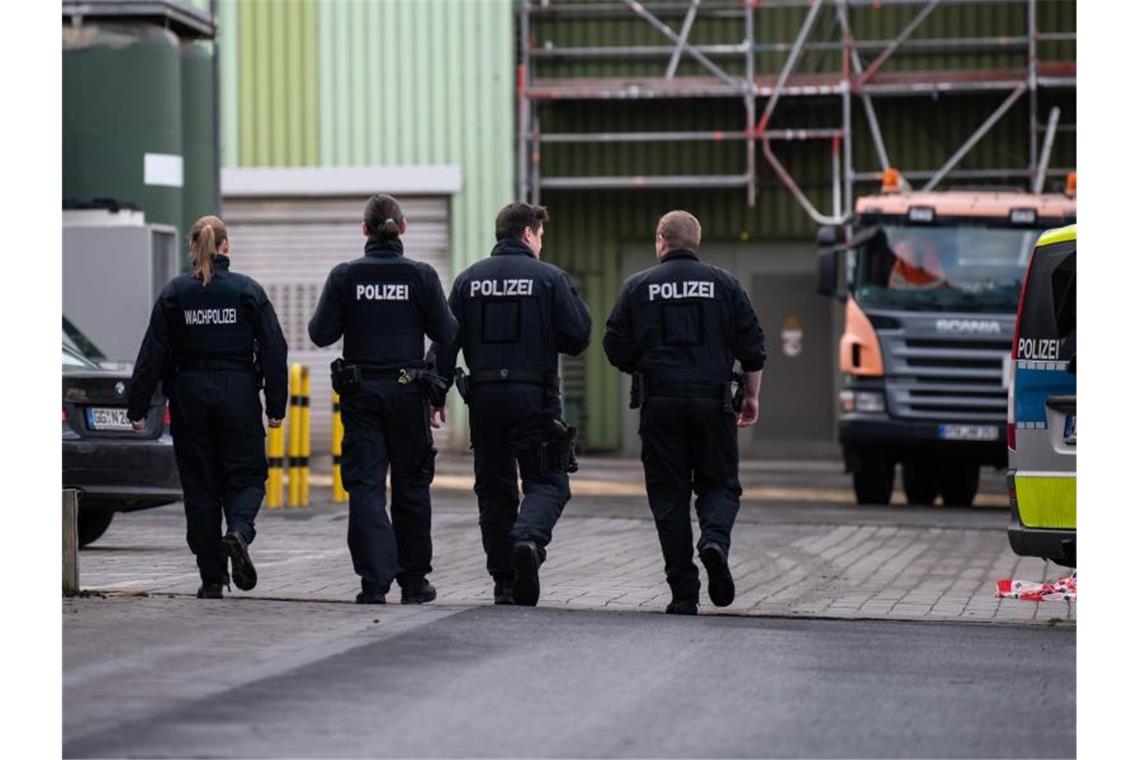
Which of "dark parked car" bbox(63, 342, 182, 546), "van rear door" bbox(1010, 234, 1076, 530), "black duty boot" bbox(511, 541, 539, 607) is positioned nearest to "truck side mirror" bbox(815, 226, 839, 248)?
"dark parked car" bbox(63, 342, 182, 546)

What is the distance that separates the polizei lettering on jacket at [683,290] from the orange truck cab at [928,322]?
1050 centimetres

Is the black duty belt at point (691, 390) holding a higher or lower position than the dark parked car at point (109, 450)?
higher

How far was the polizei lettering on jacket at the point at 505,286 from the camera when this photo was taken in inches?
457

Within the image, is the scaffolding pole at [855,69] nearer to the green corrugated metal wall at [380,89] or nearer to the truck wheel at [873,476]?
the green corrugated metal wall at [380,89]

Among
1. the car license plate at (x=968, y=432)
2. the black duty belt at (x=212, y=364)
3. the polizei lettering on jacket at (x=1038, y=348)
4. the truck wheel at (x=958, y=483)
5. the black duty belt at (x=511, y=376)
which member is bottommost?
the truck wheel at (x=958, y=483)

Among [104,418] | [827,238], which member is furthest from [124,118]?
[104,418]

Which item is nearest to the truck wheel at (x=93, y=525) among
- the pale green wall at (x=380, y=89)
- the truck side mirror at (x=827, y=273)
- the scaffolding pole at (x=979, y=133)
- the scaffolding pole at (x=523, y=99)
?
the truck side mirror at (x=827, y=273)

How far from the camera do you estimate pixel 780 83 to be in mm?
29953

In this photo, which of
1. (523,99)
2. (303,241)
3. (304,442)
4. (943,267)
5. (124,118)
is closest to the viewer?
(304,442)

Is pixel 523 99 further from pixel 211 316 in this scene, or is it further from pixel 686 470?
pixel 686 470

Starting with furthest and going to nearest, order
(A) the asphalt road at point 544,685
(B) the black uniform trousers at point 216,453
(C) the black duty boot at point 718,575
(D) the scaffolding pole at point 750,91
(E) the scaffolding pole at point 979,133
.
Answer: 1. (D) the scaffolding pole at point 750,91
2. (E) the scaffolding pole at point 979,133
3. (B) the black uniform trousers at point 216,453
4. (C) the black duty boot at point 718,575
5. (A) the asphalt road at point 544,685

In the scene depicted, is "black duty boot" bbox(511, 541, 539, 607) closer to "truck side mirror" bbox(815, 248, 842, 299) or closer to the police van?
the police van

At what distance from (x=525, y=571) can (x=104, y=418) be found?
15.3 feet
